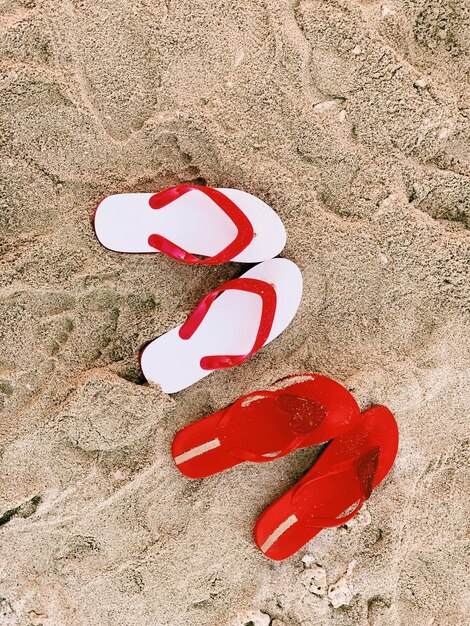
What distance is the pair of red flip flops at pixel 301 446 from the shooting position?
1.77 metres

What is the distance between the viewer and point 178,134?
1697 mm

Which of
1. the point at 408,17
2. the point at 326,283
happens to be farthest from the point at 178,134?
the point at 408,17

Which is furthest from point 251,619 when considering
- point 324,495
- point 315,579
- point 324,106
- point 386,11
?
point 386,11

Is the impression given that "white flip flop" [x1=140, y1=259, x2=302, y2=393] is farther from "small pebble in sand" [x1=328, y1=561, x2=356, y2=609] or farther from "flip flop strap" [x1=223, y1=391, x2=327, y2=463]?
"small pebble in sand" [x1=328, y1=561, x2=356, y2=609]

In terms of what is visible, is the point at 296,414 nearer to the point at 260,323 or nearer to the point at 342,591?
the point at 260,323

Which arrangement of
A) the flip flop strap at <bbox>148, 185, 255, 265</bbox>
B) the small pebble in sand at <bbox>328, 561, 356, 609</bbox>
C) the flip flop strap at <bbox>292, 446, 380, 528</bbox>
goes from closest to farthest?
1. the flip flop strap at <bbox>148, 185, 255, 265</bbox>
2. the flip flop strap at <bbox>292, 446, 380, 528</bbox>
3. the small pebble in sand at <bbox>328, 561, 356, 609</bbox>

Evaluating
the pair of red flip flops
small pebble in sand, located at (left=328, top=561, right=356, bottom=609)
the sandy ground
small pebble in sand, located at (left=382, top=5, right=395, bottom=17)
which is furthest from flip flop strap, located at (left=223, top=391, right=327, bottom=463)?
small pebble in sand, located at (left=382, top=5, right=395, bottom=17)

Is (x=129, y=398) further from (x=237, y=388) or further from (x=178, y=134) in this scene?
(x=178, y=134)

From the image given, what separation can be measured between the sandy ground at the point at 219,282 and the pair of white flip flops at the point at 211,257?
0.19 ft

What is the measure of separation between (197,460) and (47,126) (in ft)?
3.88

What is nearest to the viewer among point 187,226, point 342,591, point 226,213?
point 226,213

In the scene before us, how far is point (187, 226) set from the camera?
174 cm

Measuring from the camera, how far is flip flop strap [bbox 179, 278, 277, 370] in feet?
5.49

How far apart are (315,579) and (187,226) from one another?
51.2 inches
